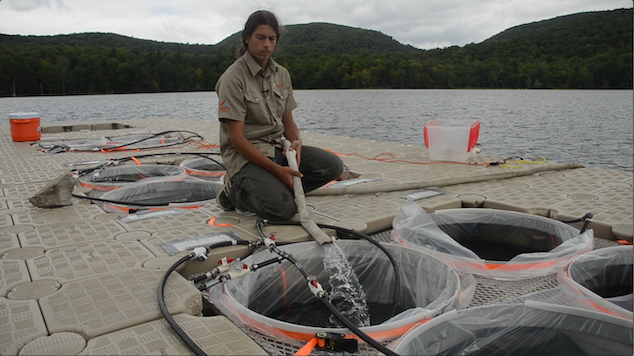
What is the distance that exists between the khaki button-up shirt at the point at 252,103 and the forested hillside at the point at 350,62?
39.8m

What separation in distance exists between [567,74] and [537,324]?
5312 centimetres

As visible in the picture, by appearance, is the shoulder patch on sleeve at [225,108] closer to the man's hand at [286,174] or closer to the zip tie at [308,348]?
the man's hand at [286,174]

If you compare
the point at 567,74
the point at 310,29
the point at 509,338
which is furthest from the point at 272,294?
the point at 310,29

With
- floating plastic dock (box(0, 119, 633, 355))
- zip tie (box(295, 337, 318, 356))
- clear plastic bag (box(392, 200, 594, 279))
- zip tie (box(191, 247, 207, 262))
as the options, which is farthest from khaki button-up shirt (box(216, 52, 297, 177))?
zip tie (box(295, 337, 318, 356))

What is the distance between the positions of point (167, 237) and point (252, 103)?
3.48 feet

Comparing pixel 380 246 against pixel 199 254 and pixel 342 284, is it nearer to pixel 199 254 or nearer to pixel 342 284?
pixel 342 284

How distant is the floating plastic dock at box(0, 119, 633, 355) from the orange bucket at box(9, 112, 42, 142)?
2.12 m

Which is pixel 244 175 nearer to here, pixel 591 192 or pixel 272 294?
pixel 272 294

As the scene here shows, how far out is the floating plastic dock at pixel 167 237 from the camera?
166 centimetres

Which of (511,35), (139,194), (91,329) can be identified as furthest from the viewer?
(511,35)

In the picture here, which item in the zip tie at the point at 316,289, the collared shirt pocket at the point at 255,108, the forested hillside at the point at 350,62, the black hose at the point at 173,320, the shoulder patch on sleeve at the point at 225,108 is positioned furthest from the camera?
the forested hillside at the point at 350,62

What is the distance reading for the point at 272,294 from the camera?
8.16ft

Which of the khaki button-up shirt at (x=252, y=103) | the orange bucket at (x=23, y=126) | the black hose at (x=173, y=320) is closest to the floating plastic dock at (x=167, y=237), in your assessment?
the black hose at (x=173, y=320)

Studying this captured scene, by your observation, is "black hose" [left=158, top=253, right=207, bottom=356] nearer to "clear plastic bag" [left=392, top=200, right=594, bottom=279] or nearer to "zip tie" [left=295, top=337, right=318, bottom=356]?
"zip tie" [left=295, top=337, right=318, bottom=356]
